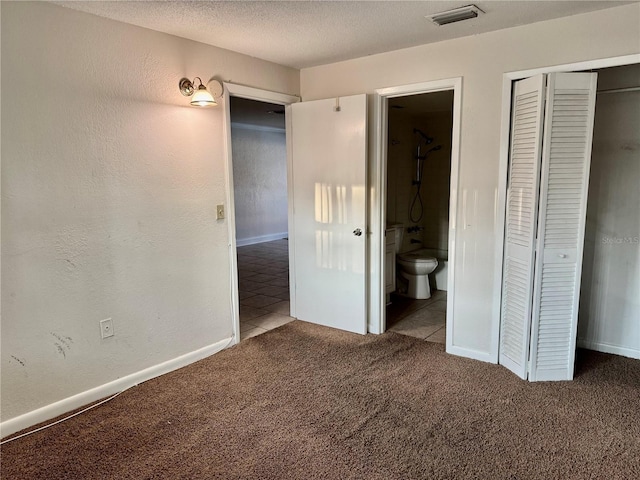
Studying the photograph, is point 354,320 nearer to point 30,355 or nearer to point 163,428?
point 163,428

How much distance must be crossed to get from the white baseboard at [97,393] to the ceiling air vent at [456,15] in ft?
8.96

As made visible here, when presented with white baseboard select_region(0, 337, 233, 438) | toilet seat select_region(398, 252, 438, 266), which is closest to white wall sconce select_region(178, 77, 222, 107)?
white baseboard select_region(0, 337, 233, 438)

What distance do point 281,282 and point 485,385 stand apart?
3.17 meters

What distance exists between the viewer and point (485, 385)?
271cm

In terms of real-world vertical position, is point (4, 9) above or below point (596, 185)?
above

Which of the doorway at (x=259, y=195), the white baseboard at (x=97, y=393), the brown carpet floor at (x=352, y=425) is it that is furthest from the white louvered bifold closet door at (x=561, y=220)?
the doorway at (x=259, y=195)

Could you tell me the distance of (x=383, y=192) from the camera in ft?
11.3

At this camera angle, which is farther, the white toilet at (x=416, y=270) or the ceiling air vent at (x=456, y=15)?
the white toilet at (x=416, y=270)

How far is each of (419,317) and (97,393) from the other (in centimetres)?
274

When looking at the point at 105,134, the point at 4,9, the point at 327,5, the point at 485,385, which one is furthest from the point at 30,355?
the point at 485,385

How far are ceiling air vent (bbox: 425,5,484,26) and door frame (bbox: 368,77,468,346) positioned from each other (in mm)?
473

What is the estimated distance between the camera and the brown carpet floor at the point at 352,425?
1.96 metres

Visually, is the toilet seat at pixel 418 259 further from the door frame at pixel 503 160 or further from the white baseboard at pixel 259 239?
the white baseboard at pixel 259 239

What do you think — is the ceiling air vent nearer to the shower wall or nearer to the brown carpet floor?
the brown carpet floor
